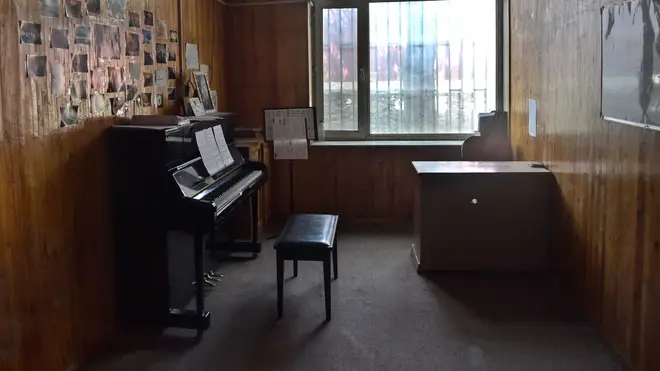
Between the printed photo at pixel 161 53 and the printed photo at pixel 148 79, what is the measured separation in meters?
0.14

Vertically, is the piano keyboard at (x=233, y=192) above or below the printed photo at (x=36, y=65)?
below

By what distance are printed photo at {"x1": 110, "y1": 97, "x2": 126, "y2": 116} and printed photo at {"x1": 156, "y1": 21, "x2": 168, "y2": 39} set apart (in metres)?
0.70

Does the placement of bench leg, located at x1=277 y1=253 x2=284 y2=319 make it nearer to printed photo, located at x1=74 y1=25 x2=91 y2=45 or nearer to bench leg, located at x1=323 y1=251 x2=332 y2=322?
bench leg, located at x1=323 y1=251 x2=332 y2=322

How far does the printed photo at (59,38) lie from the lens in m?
2.69

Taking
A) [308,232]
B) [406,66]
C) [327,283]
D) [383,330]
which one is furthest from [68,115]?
[406,66]

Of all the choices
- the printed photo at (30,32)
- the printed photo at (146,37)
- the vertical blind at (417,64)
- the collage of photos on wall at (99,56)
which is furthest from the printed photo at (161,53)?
the vertical blind at (417,64)

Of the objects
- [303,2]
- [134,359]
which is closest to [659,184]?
[134,359]

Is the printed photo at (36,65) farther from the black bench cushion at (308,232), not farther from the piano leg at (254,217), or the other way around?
the piano leg at (254,217)

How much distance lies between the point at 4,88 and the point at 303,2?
3.71m

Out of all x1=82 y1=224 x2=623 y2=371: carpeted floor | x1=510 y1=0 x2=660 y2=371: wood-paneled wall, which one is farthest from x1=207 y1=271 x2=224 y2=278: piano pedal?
x1=510 y1=0 x2=660 y2=371: wood-paneled wall

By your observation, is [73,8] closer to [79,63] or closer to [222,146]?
[79,63]

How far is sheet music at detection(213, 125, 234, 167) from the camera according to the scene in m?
4.02

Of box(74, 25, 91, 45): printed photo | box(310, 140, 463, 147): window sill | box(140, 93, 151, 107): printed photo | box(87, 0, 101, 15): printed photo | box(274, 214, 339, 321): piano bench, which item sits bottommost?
box(274, 214, 339, 321): piano bench

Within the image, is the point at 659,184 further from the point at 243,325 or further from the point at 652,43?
the point at 243,325
